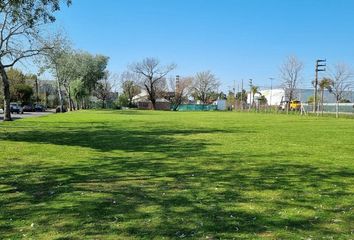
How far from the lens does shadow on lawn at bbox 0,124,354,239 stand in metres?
5.76

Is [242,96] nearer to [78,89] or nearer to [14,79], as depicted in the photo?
[78,89]

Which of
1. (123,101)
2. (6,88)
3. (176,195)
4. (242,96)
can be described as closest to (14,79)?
(123,101)

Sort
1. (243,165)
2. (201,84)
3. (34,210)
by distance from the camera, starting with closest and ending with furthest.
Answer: (34,210)
(243,165)
(201,84)

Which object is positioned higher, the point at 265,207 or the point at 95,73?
the point at 95,73

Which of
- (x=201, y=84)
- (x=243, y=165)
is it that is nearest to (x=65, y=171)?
(x=243, y=165)

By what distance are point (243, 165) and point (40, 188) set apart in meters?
5.35

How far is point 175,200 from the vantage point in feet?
24.1

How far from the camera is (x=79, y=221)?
607cm

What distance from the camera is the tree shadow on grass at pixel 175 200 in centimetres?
571

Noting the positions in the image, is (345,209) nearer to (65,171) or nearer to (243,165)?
(243,165)

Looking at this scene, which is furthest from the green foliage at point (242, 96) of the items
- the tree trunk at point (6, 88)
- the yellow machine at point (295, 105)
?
the tree trunk at point (6, 88)

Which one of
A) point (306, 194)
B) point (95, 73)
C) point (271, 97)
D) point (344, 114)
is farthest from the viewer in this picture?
point (271, 97)

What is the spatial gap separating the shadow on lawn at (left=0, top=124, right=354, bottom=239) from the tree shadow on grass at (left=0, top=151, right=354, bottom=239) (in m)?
0.01

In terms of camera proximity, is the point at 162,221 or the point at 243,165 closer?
the point at 162,221
